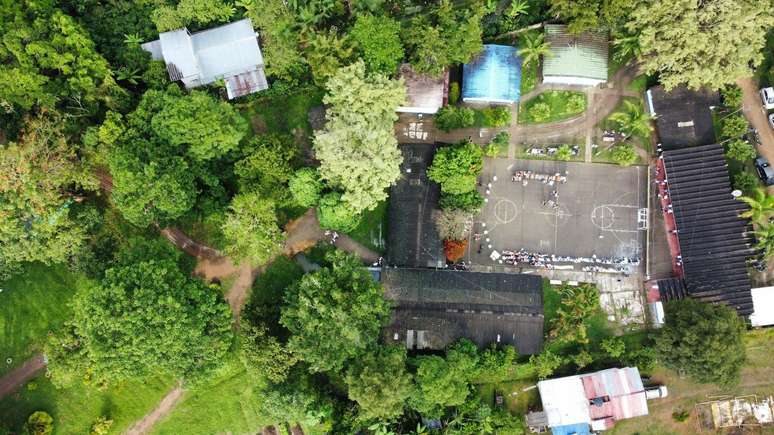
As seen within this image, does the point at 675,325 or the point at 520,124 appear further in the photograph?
the point at 520,124

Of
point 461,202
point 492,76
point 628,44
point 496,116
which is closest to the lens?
point 628,44

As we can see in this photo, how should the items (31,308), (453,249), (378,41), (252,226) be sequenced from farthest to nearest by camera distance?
(31,308)
(453,249)
(378,41)
(252,226)

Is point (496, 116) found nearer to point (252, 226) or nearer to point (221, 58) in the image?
point (252, 226)

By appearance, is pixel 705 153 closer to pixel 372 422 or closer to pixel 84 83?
pixel 372 422

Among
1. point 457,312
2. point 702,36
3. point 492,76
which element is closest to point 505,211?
point 457,312

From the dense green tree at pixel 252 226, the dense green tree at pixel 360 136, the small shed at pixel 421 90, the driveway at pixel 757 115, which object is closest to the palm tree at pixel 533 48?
the small shed at pixel 421 90

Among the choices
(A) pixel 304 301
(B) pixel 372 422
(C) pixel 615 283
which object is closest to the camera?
(A) pixel 304 301

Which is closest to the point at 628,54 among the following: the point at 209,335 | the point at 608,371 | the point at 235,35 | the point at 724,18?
the point at 724,18
